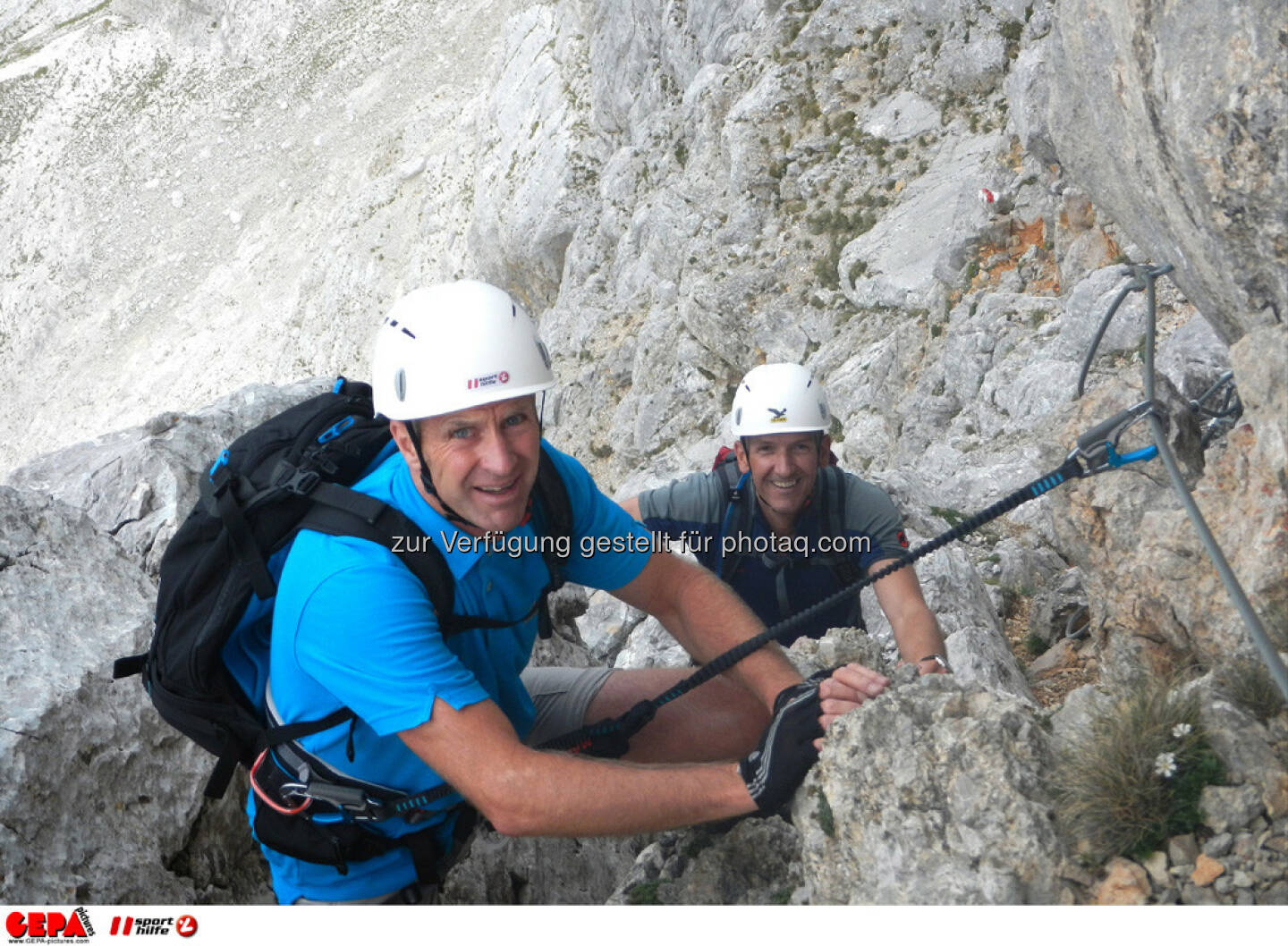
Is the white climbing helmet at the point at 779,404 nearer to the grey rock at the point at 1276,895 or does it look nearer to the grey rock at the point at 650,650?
the grey rock at the point at 650,650

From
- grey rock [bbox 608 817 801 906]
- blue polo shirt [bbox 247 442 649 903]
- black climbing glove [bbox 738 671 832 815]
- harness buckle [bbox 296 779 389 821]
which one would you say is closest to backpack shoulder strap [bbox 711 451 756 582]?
blue polo shirt [bbox 247 442 649 903]

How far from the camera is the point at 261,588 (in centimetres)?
422

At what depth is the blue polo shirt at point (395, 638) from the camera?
3881 millimetres

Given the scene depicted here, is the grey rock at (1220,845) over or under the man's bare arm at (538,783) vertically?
under

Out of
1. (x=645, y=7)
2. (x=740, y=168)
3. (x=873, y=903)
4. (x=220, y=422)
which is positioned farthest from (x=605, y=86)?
(x=873, y=903)

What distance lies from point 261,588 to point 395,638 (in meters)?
0.75

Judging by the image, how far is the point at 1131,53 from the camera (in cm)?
412

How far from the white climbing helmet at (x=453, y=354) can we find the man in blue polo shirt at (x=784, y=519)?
10.3ft

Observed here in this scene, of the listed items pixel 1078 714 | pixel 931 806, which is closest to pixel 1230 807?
pixel 1078 714

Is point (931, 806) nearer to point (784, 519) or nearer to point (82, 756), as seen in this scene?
point (784, 519)
